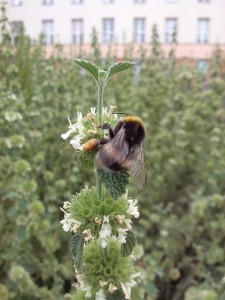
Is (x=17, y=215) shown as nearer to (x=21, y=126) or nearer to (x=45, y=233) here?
(x=45, y=233)

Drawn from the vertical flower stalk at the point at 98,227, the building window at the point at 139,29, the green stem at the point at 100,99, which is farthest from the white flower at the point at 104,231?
the building window at the point at 139,29

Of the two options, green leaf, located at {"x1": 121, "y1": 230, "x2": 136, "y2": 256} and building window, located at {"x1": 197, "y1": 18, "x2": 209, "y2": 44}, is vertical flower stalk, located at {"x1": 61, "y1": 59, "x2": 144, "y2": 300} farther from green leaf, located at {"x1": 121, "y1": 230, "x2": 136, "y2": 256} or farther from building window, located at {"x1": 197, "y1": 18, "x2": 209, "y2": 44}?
building window, located at {"x1": 197, "y1": 18, "x2": 209, "y2": 44}

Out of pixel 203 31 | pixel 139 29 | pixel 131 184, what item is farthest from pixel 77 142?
pixel 203 31

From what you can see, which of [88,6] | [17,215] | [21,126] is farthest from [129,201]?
[88,6]

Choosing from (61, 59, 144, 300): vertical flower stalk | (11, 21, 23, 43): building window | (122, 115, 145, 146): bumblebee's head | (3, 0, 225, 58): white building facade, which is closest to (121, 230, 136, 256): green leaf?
(61, 59, 144, 300): vertical flower stalk

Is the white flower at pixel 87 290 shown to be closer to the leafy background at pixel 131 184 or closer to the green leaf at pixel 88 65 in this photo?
the green leaf at pixel 88 65

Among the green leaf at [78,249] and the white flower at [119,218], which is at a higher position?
the white flower at [119,218]
